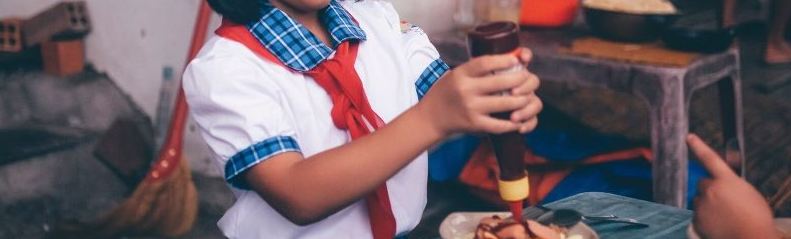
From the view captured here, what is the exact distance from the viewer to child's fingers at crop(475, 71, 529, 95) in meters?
0.97

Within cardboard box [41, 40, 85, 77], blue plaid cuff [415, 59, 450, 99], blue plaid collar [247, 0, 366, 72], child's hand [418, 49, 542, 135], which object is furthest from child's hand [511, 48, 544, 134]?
cardboard box [41, 40, 85, 77]

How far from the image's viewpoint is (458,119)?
1.05m

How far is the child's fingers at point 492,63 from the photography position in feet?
3.14

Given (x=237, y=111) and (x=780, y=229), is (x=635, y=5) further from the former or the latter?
(x=237, y=111)

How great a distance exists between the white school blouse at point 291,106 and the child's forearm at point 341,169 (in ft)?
0.14

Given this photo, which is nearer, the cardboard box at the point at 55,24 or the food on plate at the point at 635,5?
the food on plate at the point at 635,5

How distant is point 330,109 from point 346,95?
37mm

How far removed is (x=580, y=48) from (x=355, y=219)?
169cm

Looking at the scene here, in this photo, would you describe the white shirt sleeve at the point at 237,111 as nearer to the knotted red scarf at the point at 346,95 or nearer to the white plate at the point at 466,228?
the knotted red scarf at the point at 346,95

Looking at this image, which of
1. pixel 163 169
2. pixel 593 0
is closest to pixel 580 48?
pixel 593 0

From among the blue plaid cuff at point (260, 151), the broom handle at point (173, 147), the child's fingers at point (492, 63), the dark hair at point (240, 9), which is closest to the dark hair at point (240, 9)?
the dark hair at point (240, 9)

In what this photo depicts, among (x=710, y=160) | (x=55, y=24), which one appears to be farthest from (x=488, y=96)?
(x=55, y=24)

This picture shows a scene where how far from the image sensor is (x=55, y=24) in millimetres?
3570

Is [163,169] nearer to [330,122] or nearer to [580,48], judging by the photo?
[580,48]
